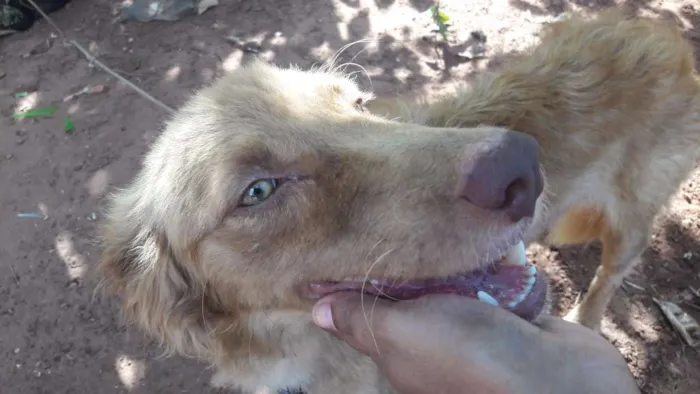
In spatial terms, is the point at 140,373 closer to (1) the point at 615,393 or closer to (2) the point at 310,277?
(2) the point at 310,277

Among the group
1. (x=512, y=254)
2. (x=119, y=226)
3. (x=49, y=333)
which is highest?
(x=512, y=254)

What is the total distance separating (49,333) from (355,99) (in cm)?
328

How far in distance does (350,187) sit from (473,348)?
705 millimetres

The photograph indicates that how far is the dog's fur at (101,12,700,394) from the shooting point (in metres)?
1.91

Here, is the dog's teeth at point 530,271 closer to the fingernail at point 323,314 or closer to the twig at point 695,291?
the fingernail at point 323,314

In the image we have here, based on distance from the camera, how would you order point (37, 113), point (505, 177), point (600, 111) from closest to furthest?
1. point (505, 177)
2. point (600, 111)
3. point (37, 113)

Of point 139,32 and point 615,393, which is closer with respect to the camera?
point 615,393

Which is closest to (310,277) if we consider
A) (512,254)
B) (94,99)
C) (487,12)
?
(512,254)

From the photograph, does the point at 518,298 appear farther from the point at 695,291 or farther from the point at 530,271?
the point at 695,291

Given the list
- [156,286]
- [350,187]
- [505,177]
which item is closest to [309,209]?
[350,187]

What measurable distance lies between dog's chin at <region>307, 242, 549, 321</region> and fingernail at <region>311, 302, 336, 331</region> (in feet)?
0.21

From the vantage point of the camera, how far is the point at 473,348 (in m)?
1.81

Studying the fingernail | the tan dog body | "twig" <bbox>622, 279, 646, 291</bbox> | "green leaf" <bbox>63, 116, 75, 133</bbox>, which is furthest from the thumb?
"green leaf" <bbox>63, 116, 75, 133</bbox>

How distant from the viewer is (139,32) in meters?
6.31
